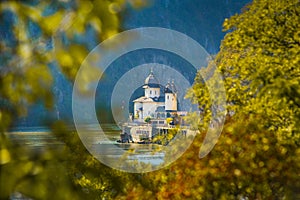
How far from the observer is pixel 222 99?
9586 millimetres

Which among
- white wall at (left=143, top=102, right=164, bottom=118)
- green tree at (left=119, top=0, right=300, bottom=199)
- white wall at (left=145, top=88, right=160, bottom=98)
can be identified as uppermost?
white wall at (left=145, top=88, right=160, bottom=98)

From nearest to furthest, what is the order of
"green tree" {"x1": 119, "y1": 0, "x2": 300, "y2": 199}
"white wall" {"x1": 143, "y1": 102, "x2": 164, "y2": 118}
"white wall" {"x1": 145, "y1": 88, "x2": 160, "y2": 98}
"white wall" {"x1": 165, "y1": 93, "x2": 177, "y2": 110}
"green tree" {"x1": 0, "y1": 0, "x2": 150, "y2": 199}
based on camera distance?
"green tree" {"x1": 0, "y1": 0, "x2": 150, "y2": 199} → "green tree" {"x1": 119, "y1": 0, "x2": 300, "y2": 199} → "white wall" {"x1": 165, "y1": 93, "x2": 177, "y2": 110} → "white wall" {"x1": 143, "y1": 102, "x2": 164, "y2": 118} → "white wall" {"x1": 145, "y1": 88, "x2": 160, "y2": 98}

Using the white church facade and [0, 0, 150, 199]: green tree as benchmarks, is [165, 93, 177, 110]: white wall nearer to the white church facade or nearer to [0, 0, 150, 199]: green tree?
the white church facade

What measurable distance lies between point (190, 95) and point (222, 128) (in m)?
2.78

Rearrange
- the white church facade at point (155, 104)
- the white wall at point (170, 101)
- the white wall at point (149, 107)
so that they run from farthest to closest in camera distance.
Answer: the white wall at point (149, 107) → the white wall at point (170, 101) → the white church facade at point (155, 104)

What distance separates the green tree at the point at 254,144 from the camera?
22.6 ft

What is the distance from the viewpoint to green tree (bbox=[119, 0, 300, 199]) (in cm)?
688

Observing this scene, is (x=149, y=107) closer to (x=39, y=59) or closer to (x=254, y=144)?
(x=254, y=144)

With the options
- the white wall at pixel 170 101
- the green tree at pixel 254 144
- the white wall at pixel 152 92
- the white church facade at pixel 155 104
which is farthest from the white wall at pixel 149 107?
the green tree at pixel 254 144

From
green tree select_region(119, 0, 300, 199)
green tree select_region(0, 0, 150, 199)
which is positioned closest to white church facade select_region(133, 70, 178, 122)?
green tree select_region(119, 0, 300, 199)

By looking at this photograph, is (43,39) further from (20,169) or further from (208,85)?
(208,85)

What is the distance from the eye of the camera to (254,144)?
7.08 metres

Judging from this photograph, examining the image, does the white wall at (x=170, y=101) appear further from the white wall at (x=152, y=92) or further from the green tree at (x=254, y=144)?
the green tree at (x=254, y=144)

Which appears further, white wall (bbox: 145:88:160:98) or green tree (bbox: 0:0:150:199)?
white wall (bbox: 145:88:160:98)
